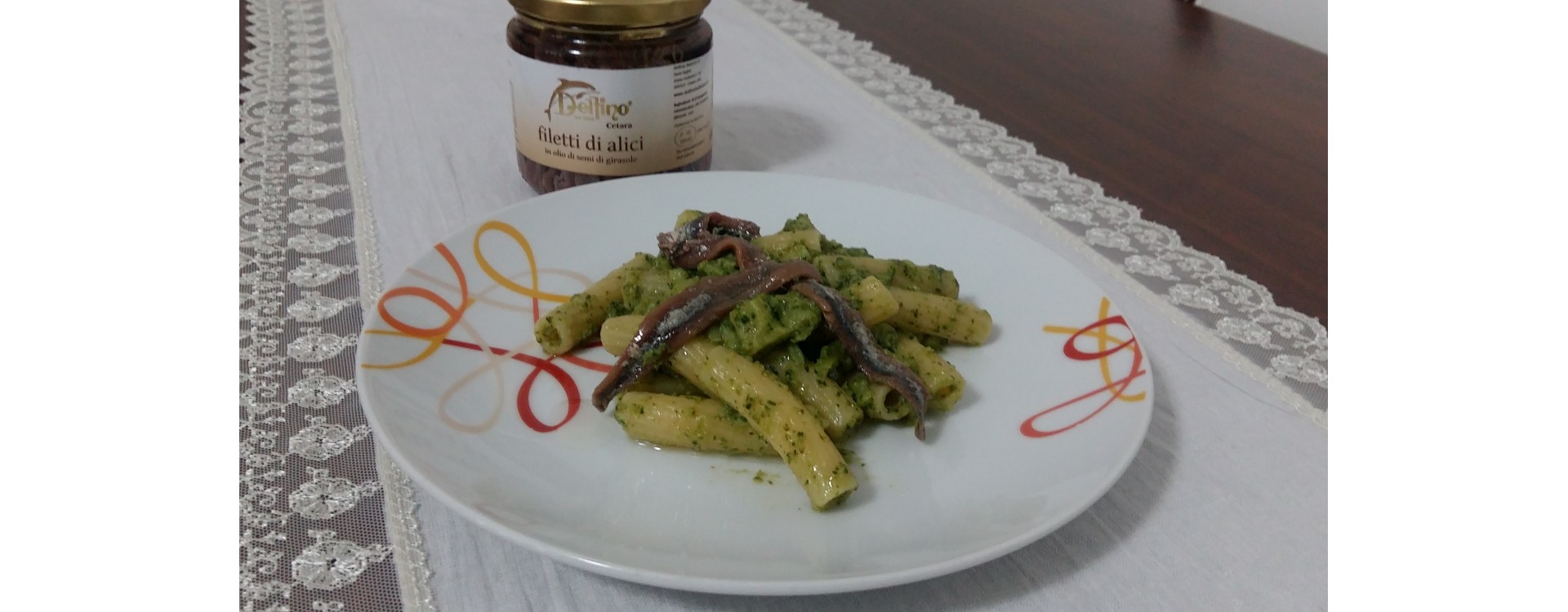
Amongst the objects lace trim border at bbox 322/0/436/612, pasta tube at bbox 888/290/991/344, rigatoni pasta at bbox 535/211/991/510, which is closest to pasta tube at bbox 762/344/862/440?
rigatoni pasta at bbox 535/211/991/510

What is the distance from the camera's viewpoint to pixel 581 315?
50.8 inches

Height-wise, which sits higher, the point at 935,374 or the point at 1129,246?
the point at 935,374

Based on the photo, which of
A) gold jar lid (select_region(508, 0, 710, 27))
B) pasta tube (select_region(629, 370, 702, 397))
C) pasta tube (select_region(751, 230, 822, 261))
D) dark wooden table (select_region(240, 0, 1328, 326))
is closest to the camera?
pasta tube (select_region(629, 370, 702, 397))

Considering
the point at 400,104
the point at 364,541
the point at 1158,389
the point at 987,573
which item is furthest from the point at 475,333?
the point at 400,104

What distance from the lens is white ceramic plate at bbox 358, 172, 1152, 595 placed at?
954 millimetres

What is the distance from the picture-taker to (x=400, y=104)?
2180mm

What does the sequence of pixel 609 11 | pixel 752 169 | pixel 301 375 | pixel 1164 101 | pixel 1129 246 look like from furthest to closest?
pixel 1164 101 < pixel 752 169 < pixel 1129 246 < pixel 609 11 < pixel 301 375

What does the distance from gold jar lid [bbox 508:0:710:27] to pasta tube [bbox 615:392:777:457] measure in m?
0.65

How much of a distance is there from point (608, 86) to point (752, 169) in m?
0.53

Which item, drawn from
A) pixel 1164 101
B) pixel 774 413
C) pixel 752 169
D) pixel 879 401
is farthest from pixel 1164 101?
pixel 774 413

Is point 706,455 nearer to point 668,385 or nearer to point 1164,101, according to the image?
point 668,385

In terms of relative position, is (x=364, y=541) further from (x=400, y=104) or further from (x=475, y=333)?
(x=400, y=104)

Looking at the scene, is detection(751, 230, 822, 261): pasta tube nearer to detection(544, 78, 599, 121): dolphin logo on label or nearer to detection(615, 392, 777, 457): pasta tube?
detection(615, 392, 777, 457): pasta tube

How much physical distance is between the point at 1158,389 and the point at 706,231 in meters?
0.67
